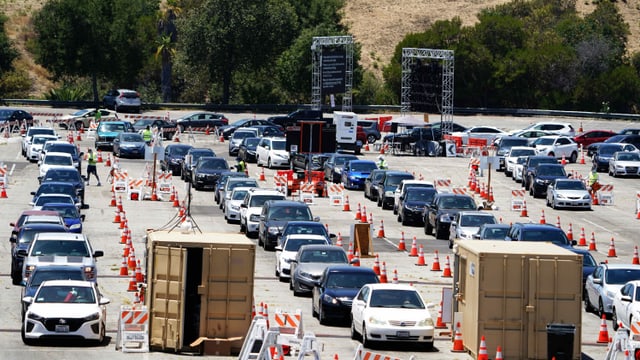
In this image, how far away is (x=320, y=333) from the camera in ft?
94.1

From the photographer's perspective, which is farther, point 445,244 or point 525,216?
point 525,216

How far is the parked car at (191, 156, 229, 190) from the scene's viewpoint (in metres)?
56.1

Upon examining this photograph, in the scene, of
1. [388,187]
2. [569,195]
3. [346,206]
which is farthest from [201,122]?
[569,195]

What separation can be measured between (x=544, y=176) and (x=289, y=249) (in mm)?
22944

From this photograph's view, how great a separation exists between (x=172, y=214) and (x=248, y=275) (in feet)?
74.5

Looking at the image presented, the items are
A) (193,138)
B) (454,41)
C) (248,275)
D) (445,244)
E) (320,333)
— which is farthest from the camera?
(454,41)

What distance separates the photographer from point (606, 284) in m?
31.5

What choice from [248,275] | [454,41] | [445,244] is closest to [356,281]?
[248,275]

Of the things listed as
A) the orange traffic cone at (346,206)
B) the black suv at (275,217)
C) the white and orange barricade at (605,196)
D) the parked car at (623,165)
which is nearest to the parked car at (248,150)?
the orange traffic cone at (346,206)

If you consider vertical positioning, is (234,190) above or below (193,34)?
below

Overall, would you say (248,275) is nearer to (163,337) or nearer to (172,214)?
(163,337)

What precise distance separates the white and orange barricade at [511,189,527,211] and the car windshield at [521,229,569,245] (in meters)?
14.9

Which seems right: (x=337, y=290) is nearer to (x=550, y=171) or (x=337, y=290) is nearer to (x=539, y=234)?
(x=539, y=234)

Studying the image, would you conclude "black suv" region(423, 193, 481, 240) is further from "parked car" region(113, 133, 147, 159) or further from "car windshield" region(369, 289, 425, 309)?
"parked car" region(113, 133, 147, 159)
